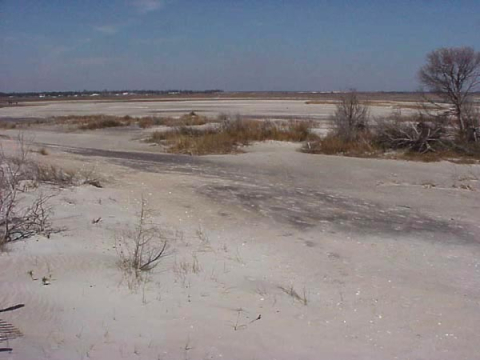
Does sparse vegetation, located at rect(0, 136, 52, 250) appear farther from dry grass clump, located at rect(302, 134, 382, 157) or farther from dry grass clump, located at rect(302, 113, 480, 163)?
dry grass clump, located at rect(302, 113, 480, 163)

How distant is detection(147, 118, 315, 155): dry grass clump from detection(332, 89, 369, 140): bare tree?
1.89 meters

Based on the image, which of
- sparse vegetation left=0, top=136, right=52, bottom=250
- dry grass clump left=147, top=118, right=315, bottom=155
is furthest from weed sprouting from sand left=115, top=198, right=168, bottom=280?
dry grass clump left=147, top=118, right=315, bottom=155

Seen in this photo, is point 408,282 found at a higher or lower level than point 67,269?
lower

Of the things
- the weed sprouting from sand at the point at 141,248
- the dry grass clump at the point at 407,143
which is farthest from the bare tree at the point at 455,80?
the weed sprouting from sand at the point at 141,248

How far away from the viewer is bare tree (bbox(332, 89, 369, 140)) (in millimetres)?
24516

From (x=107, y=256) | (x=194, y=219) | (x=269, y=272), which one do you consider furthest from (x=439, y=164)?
(x=107, y=256)

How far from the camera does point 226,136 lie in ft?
86.4

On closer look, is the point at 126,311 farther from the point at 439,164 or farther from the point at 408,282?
the point at 439,164

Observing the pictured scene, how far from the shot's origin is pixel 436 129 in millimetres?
22312

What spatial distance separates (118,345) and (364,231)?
6.44 metres

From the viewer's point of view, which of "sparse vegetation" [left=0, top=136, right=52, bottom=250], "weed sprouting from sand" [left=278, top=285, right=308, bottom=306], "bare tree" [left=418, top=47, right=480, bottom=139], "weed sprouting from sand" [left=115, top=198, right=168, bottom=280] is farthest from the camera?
"bare tree" [left=418, top=47, right=480, bottom=139]

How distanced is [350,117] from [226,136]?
20.9 feet

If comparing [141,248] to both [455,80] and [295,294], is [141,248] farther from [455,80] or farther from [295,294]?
[455,80]

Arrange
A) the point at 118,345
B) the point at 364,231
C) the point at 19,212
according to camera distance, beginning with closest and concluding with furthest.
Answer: the point at 118,345 → the point at 19,212 → the point at 364,231
